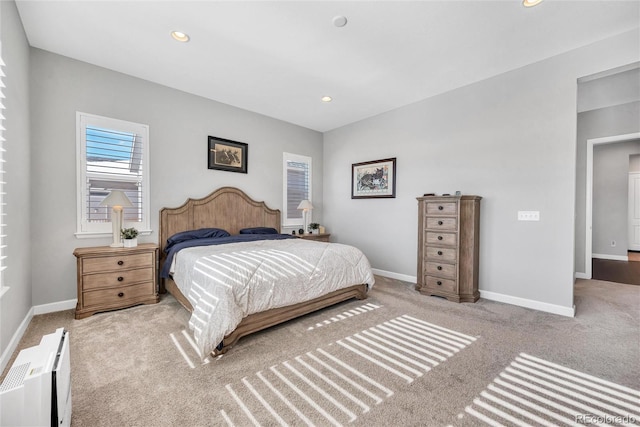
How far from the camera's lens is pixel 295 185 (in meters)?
5.26

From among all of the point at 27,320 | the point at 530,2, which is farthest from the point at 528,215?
the point at 27,320

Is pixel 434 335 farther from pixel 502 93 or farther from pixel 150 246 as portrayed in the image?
pixel 150 246

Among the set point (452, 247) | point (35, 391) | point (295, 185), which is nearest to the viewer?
point (35, 391)

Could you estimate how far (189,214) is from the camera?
3.90 m

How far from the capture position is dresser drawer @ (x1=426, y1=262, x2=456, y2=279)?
3.43 metres

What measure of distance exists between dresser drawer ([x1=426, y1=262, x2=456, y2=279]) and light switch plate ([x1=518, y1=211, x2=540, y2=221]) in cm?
95

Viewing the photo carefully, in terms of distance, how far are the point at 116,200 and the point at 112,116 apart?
1085 mm

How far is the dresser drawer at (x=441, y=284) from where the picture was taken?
3.41 m

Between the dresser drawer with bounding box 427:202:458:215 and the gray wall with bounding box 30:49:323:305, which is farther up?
the gray wall with bounding box 30:49:323:305

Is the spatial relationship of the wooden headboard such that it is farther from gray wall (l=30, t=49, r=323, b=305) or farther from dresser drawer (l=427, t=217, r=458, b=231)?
dresser drawer (l=427, t=217, r=458, b=231)

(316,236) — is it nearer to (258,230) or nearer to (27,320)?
(258,230)

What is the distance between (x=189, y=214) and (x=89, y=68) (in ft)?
6.64

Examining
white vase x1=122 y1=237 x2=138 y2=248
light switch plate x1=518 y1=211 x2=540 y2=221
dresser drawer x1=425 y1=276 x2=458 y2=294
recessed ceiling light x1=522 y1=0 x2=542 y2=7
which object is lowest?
dresser drawer x1=425 y1=276 x2=458 y2=294

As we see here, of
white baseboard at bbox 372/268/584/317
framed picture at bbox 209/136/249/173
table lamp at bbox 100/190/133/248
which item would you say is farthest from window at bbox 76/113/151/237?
white baseboard at bbox 372/268/584/317
